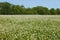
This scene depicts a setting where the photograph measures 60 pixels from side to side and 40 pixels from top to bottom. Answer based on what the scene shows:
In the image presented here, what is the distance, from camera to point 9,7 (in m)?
63.6

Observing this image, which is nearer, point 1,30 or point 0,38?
point 0,38

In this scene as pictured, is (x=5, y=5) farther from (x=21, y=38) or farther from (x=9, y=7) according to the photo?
(x=21, y=38)

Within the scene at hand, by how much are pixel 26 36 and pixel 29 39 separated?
14 cm

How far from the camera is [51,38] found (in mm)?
6164

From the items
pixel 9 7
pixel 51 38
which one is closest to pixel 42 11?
pixel 9 7

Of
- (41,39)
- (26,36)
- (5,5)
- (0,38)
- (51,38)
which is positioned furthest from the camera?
(5,5)

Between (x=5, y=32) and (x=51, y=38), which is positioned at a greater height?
(x=5, y=32)

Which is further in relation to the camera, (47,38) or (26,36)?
(47,38)

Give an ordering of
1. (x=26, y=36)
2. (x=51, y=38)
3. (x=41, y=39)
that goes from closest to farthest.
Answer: (x=26, y=36) → (x=41, y=39) → (x=51, y=38)

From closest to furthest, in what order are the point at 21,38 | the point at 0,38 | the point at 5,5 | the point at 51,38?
the point at 0,38 → the point at 21,38 → the point at 51,38 → the point at 5,5

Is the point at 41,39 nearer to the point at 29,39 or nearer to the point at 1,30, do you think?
the point at 29,39

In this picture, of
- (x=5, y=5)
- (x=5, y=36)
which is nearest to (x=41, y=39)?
(x=5, y=36)

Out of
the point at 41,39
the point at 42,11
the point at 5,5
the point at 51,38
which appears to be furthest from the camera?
the point at 42,11

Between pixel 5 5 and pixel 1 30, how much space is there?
5769cm
